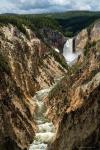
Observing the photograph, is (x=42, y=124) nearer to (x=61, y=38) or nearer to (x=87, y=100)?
(x=87, y=100)

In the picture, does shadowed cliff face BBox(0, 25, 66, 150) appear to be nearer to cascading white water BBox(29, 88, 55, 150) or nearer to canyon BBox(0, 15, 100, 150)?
canyon BBox(0, 15, 100, 150)

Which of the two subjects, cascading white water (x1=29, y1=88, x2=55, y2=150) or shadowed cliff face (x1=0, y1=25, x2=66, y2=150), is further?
cascading white water (x1=29, y1=88, x2=55, y2=150)

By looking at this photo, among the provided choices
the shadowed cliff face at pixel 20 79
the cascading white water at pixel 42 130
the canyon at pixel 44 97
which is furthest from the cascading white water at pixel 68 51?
the cascading white water at pixel 42 130

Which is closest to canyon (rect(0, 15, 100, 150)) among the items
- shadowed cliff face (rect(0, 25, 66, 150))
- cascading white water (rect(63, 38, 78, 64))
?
shadowed cliff face (rect(0, 25, 66, 150))

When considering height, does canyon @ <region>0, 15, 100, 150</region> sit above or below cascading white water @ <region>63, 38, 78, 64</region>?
above

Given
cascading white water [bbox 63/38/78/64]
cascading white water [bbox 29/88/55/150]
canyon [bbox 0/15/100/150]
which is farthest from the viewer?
cascading white water [bbox 63/38/78/64]

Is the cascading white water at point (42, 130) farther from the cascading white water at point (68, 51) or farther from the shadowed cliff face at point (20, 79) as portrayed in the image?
the cascading white water at point (68, 51)

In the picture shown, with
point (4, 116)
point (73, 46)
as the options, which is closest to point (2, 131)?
point (4, 116)
